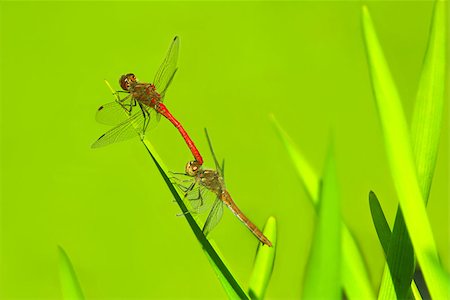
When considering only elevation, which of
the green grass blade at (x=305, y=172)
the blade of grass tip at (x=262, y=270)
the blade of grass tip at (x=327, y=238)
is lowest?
the blade of grass tip at (x=327, y=238)

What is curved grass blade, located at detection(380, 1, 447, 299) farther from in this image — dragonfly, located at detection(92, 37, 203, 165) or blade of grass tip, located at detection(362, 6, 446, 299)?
dragonfly, located at detection(92, 37, 203, 165)

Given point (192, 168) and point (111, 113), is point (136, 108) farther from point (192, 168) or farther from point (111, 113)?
point (192, 168)

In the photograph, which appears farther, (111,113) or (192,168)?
(111,113)

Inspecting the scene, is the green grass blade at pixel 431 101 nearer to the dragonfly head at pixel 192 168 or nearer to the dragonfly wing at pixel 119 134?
the dragonfly head at pixel 192 168

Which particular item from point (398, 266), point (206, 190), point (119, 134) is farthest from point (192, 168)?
point (398, 266)

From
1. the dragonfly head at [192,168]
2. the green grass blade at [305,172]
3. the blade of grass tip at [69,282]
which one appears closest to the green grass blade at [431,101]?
the green grass blade at [305,172]

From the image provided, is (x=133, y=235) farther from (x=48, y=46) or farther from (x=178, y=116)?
(x=48, y=46)

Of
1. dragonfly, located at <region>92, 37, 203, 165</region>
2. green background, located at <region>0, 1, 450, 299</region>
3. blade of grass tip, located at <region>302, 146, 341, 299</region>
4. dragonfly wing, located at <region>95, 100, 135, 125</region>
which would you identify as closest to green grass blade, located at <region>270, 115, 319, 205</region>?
blade of grass tip, located at <region>302, 146, 341, 299</region>
